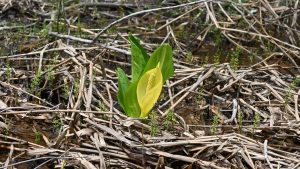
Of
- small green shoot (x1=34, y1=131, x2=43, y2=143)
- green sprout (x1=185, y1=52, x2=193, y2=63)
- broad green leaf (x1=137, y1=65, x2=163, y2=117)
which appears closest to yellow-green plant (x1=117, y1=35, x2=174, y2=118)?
broad green leaf (x1=137, y1=65, x2=163, y2=117)

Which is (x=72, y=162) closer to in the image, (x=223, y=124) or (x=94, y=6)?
(x=223, y=124)

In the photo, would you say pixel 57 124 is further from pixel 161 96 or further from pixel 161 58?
pixel 161 96

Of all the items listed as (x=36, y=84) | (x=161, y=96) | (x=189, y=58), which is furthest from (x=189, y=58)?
(x=36, y=84)

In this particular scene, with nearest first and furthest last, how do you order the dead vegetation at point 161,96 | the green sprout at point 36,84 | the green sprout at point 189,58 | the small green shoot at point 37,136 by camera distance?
the dead vegetation at point 161,96 < the small green shoot at point 37,136 < the green sprout at point 36,84 < the green sprout at point 189,58

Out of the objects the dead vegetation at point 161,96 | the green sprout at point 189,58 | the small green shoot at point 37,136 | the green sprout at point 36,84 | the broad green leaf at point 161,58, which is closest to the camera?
the dead vegetation at point 161,96

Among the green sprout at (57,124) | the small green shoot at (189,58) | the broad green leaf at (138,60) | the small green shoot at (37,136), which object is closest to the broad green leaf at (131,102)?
the broad green leaf at (138,60)

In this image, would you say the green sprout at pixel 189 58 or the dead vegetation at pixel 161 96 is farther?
the green sprout at pixel 189 58

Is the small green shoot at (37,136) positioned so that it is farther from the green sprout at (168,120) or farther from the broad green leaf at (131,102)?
Result: the green sprout at (168,120)
